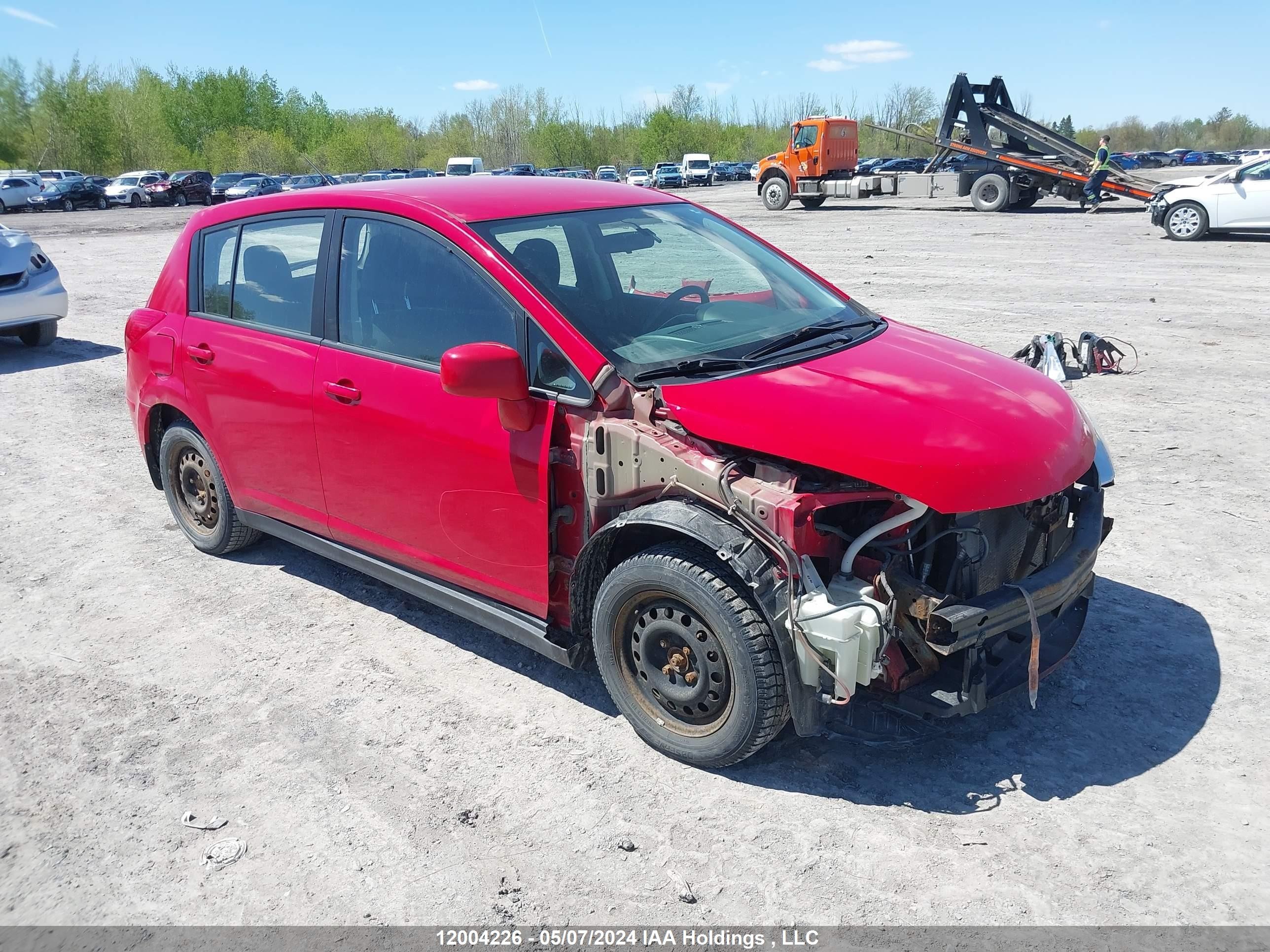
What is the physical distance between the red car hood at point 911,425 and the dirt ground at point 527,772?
3.38 feet

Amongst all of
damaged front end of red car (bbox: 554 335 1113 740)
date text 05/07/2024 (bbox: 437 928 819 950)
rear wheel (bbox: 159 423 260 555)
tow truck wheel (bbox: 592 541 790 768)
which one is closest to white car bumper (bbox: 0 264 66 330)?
rear wheel (bbox: 159 423 260 555)

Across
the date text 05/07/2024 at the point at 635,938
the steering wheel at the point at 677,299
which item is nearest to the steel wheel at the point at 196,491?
the steering wheel at the point at 677,299

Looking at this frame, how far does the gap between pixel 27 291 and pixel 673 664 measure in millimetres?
10315

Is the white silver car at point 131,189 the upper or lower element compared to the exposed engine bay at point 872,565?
upper

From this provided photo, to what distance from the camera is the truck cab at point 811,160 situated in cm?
3039

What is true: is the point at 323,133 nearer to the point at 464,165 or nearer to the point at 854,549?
the point at 464,165

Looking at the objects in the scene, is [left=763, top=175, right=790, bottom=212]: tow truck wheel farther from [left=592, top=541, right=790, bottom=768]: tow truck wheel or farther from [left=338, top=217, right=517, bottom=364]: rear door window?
[left=592, top=541, right=790, bottom=768]: tow truck wheel

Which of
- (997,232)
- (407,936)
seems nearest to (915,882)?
(407,936)

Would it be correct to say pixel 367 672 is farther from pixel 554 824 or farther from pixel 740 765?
pixel 740 765

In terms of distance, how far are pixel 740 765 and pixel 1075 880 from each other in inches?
42.9

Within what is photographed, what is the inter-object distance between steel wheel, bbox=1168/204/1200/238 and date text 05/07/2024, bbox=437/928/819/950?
19.6 m

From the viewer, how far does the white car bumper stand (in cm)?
1044

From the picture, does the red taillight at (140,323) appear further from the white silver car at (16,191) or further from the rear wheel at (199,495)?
the white silver car at (16,191)

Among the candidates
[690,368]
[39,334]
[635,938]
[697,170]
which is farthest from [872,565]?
[697,170]
